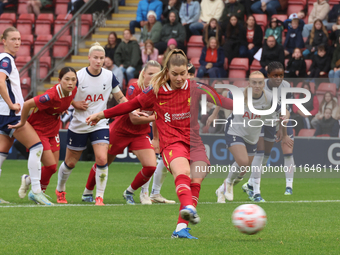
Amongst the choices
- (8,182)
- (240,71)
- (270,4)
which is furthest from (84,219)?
(270,4)

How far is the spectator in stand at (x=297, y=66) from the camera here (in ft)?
46.7

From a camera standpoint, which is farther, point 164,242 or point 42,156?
point 42,156

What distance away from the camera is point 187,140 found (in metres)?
5.11

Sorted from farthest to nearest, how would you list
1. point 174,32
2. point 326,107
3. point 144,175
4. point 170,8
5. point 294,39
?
point 170,8
point 174,32
point 294,39
point 326,107
point 144,175

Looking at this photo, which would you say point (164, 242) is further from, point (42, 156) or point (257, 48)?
point (257, 48)

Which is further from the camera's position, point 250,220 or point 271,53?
point 271,53

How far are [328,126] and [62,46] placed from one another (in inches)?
373

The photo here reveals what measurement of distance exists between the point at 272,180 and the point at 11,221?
23.3ft

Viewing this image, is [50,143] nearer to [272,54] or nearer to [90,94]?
[90,94]

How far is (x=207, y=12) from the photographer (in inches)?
652

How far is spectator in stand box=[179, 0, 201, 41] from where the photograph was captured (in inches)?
653

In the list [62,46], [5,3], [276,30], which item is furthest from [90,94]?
[5,3]

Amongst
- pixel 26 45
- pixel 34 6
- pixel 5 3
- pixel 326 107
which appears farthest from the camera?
pixel 5 3

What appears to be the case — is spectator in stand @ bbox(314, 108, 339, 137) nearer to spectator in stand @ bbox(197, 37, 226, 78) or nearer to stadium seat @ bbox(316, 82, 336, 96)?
stadium seat @ bbox(316, 82, 336, 96)
